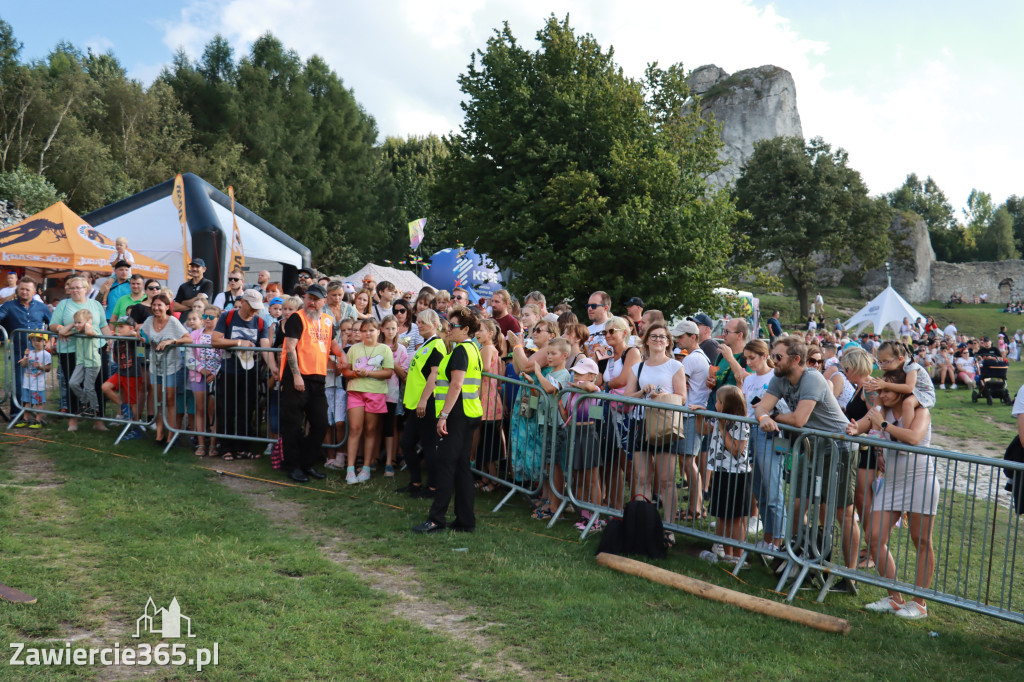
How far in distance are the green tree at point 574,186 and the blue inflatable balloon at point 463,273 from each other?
3.73 meters

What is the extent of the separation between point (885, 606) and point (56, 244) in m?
16.5

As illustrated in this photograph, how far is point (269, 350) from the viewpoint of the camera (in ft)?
25.9

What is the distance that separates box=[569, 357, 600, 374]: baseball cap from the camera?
21.6 ft

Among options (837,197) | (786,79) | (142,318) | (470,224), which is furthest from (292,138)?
(786,79)

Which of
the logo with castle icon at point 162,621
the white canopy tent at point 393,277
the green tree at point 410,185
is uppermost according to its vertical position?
the green tree at point 410,185

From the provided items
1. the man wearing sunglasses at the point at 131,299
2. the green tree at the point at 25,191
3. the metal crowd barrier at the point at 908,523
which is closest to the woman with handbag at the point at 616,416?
the metal crowd barrier at the point at 908,523

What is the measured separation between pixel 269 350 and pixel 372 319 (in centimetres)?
122

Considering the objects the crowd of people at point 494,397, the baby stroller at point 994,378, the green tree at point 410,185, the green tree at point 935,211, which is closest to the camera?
the crowd of people at point 494,397

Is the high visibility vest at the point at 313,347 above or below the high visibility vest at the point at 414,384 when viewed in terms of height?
above

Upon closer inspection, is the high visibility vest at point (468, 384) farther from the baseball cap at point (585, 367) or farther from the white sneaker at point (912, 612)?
the white sneaker at point (912, 612)

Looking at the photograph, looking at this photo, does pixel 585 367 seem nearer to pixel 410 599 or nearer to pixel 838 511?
pixel 838 511

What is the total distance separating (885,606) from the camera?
5098 mm

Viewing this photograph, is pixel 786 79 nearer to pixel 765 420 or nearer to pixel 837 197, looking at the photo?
pixel 837 197

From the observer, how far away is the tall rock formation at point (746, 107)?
229ft
